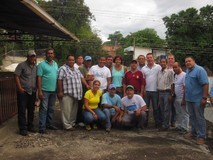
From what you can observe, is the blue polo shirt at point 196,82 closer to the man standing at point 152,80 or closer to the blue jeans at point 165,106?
the blue jeans at point 165,106

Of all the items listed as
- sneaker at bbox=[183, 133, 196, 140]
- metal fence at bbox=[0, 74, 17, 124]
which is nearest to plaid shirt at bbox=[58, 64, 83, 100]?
metal fence at bbox=[0, 74, 17, 124]

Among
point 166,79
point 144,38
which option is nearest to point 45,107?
point 166,79

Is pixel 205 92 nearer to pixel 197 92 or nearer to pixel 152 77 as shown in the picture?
pixel 197 92

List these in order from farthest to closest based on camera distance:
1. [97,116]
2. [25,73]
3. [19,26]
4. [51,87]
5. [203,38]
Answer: [203,38], [19,26], [97,116], [51,87], [25,73]

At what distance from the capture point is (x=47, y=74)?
259 inches

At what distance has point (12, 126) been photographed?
22.5ft

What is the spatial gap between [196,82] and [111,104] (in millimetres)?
2144

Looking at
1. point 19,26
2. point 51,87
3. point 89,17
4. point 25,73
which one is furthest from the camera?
point 89,17

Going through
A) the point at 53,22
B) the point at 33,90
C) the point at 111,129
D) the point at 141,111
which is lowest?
the point at 111,129

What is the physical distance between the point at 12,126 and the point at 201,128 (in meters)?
4.32

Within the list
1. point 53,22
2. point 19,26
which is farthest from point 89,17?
point 53,22

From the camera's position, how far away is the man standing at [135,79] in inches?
292

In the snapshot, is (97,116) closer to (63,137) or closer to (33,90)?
(63,137)

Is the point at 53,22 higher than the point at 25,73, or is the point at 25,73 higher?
the point at 53,22
